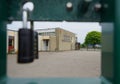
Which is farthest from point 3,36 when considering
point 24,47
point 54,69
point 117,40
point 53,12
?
point 54,69

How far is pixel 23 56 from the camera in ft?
3.95

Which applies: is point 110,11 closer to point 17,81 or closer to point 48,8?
point 48,8

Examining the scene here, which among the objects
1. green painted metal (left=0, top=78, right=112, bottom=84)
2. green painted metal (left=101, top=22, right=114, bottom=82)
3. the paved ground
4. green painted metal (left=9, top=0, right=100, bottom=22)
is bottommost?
the paved ground

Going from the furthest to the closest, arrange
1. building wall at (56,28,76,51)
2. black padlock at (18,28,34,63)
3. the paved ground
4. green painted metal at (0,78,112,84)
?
building wall at (56,28,76,51), the paved ground, green painted metal at (0,78,112,84), black padlock at (18,28,34,63)

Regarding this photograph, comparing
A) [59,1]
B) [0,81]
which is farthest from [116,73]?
[0,81]

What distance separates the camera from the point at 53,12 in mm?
1806

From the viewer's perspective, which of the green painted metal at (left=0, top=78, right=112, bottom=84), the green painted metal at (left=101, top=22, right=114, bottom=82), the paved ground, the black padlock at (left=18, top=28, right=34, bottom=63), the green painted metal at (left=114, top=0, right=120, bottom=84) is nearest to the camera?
the black padlock at (left=18, top=28, right=34, bottom=63)

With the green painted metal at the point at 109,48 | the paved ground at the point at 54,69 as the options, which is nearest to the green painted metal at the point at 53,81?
the green painted metal at the point at 109,48

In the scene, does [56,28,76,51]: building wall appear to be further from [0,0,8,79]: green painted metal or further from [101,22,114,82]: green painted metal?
[101,22,114,82]: green painted metal

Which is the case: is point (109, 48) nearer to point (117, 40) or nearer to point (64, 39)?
point (117, 40)

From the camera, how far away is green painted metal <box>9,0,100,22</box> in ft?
5.83

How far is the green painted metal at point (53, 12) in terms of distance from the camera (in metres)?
1.78

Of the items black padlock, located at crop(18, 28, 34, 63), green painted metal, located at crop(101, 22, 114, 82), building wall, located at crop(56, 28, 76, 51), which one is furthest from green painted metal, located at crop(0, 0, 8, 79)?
building wall, located at crop(56, 28, 76, 51)

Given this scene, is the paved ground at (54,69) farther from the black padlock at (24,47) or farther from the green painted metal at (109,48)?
the black padlock at (24,47)
